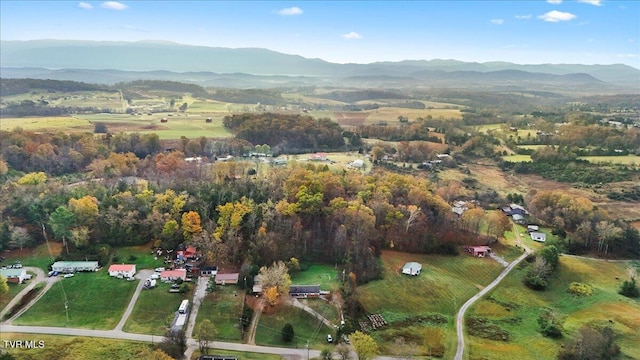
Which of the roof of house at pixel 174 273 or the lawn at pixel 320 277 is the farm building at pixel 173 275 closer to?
the roof of house at pixel 174 273

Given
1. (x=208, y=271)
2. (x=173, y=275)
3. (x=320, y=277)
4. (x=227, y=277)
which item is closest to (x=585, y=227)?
(x=320, y=277)

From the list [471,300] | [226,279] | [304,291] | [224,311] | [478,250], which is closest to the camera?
[224,311]

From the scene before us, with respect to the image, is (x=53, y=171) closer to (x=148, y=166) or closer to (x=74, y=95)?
(x=148, y=166)

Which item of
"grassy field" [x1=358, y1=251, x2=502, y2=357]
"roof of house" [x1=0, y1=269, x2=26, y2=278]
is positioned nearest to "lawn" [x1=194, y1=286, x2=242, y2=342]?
"grassy field" [x1=358, y1=251, x2=502, y2=357]

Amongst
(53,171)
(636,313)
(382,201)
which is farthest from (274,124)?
(636,313)

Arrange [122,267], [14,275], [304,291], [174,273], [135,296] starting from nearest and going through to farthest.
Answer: [135,296], [304,291], [14,275], [174,273], [122,267]

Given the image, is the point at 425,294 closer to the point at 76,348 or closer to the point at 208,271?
the point at 208,271

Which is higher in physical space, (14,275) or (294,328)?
(14,275)
